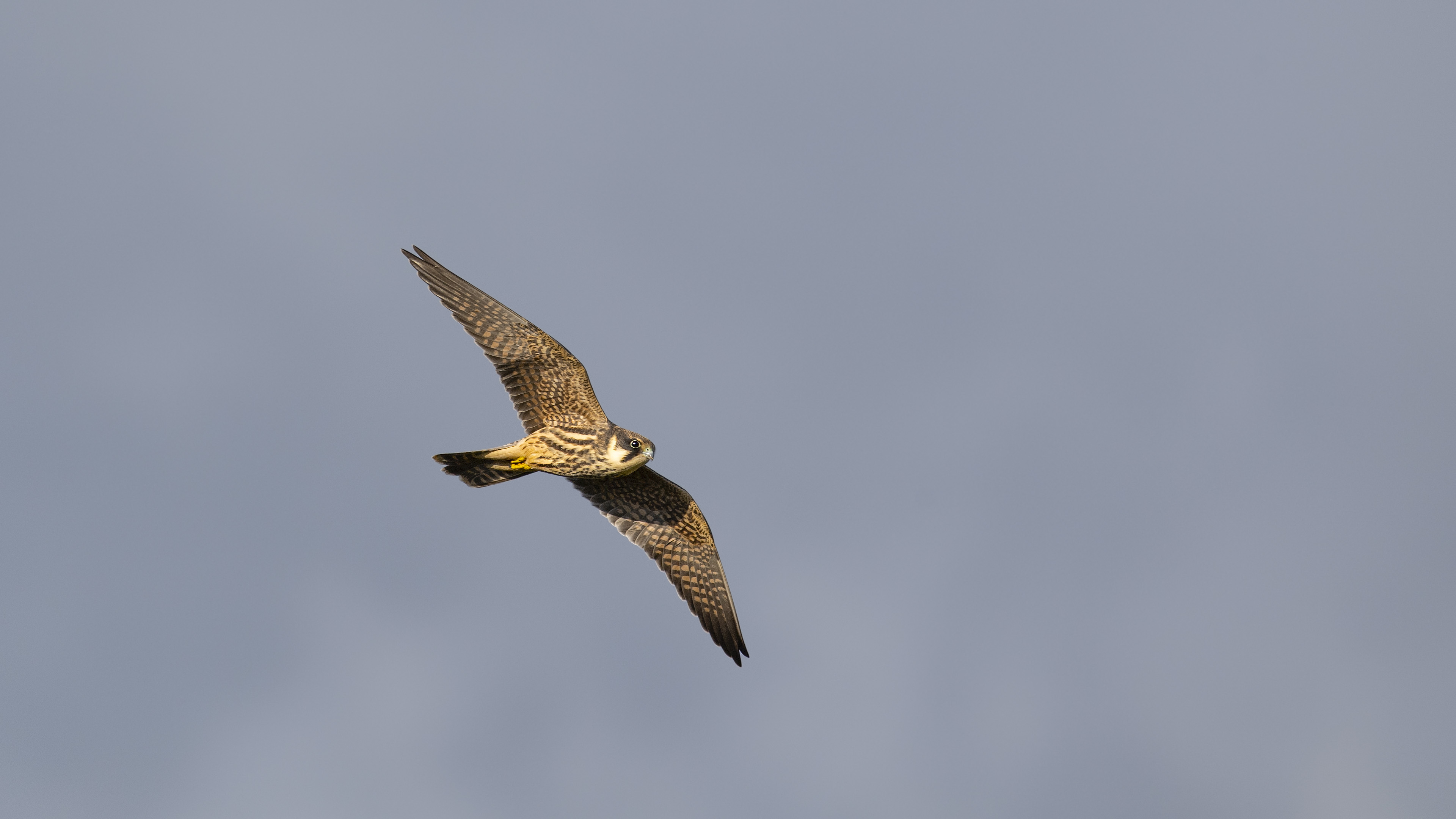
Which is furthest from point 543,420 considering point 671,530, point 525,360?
point 671,530

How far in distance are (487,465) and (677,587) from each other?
124 inches

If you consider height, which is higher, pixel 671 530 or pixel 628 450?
pixel 628 450

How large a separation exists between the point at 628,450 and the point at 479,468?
6.32ft

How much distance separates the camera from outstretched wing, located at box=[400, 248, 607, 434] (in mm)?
15211

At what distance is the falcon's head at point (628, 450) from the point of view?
591 inches

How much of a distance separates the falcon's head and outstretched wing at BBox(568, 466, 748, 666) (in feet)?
3.67

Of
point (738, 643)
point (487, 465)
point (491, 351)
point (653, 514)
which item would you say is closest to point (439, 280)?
point (491, 351)

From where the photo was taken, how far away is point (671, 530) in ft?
54.5

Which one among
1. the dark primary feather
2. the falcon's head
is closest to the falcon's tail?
the dark primary feather

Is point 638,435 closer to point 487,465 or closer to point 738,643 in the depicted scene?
point 487,465

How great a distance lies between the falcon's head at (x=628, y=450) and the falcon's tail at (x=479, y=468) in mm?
1113

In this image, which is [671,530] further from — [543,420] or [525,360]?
[525,360]

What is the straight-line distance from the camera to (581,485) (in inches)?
656

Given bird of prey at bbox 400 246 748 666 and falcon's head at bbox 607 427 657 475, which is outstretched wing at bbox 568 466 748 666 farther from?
falcon's head at bbox 607 427 657 475
